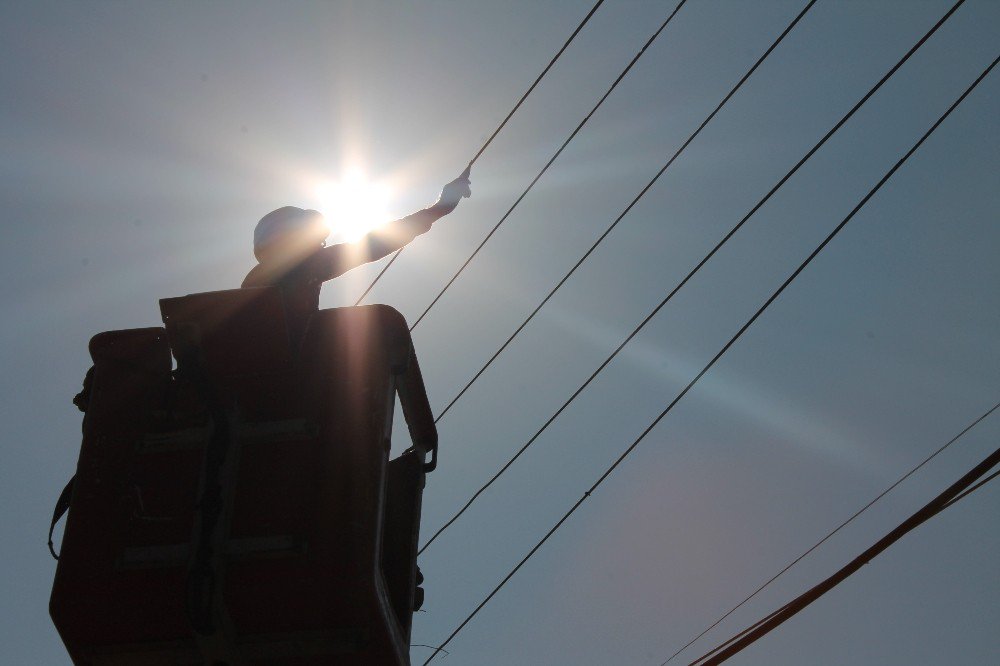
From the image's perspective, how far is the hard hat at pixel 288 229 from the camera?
3.98m

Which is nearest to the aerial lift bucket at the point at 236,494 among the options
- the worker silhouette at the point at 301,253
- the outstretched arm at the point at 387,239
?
the worker silhouette at the point at 301,253

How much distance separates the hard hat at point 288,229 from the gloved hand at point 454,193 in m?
0.79

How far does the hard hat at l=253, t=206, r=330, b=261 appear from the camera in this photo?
398 centimetres

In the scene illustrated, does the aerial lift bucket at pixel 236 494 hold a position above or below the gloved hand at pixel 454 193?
below

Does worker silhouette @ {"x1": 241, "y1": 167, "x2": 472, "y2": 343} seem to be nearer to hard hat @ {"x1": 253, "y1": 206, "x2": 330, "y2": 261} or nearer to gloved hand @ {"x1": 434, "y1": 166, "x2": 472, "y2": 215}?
hard hat @ {"x1": 253, "y1": 206, "x2": 330, "y2": 261}

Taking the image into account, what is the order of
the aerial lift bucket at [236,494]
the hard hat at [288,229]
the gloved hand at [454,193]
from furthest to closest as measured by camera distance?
the gloved hand at [454,193]
the hard hat at [288,229]
the aerial lift bucket at [236,494]

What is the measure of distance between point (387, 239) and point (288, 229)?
451 millimetres

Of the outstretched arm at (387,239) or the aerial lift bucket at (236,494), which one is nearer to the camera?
the aerial lift bucket at (236,494)

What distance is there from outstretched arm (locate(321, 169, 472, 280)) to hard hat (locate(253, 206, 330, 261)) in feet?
0.32

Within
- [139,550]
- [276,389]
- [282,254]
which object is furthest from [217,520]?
[282,254]

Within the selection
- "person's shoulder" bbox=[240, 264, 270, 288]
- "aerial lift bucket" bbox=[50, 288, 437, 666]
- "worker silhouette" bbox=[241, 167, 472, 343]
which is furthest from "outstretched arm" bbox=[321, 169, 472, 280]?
"aerial lift bucket" bbox=[50, 288, 437, 666]

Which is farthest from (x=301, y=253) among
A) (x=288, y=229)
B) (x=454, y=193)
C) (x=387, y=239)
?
(x=454, y=193)

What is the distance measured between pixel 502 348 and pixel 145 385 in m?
3.92

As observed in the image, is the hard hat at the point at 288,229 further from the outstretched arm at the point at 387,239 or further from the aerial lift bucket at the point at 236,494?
the aerial lift bucket at the point at 236,494
